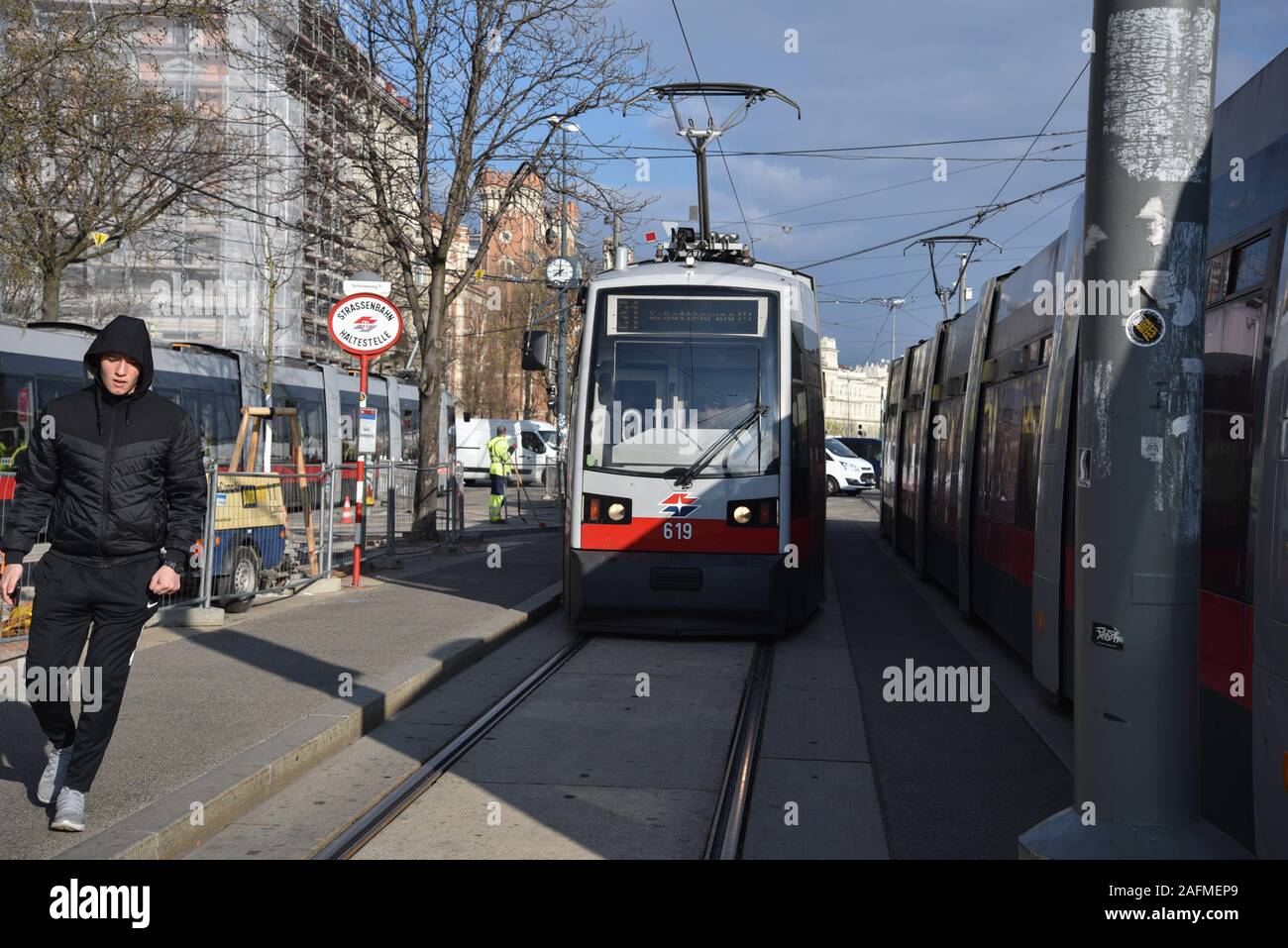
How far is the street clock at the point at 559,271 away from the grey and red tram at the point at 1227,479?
19566mm

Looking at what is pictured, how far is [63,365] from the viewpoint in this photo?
906 inches

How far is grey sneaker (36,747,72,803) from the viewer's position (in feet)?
18.3

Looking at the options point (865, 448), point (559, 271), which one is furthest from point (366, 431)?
point (865, 448)

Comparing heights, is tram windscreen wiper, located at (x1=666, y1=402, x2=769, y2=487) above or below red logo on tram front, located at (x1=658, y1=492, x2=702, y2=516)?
above

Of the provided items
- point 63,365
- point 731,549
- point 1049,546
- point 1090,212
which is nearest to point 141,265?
point 63,365

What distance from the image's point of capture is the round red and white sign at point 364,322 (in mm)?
13656

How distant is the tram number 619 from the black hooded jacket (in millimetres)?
5912

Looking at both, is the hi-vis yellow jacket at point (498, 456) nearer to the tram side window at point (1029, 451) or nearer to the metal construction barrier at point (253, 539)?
the metal construction barrier at point (253, 539)

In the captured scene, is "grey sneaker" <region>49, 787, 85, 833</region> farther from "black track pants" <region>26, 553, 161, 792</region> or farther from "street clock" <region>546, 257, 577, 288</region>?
"street clock" <region>546, 257, 577, 288</region>

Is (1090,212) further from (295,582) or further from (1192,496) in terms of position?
(295,582)

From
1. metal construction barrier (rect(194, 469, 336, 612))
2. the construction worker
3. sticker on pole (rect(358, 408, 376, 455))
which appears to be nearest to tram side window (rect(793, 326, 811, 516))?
sticker on pole (rect(358, 408, 376, 455))

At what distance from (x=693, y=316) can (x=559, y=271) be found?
18.8 metres

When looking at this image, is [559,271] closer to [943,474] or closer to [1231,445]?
[943,474]
